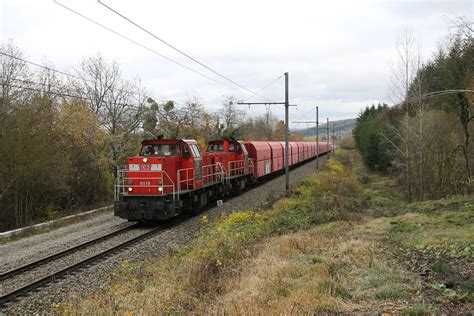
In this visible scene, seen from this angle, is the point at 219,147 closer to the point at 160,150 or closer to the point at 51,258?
the point at 160,150

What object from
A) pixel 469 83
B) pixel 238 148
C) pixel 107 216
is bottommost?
pixel 107 216

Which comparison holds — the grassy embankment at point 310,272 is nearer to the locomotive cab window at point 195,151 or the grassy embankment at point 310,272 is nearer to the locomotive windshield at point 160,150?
the locomotive windshield at point 160,150

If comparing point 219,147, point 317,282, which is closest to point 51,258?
point 317,282

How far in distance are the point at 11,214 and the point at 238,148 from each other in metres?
12.3

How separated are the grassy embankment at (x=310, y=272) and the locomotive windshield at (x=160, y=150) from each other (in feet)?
14.3

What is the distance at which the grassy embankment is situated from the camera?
604cm

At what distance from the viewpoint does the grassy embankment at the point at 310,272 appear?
604cm

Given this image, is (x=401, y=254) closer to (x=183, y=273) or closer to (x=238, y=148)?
(x=183, y=273)

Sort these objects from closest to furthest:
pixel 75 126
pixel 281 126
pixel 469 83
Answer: pixel 75 126 → pixel 469 83 → pixel 281 126

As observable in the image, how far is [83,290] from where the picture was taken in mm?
8445

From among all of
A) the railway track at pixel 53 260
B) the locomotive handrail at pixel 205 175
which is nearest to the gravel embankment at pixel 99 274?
the railway track at pixel 53 260

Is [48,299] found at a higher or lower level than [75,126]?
lower

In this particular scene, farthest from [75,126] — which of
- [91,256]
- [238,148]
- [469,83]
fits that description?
[469,83]

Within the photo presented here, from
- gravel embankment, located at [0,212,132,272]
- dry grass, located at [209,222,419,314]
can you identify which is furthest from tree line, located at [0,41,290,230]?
dry grass, located at [209,222,419,314]
